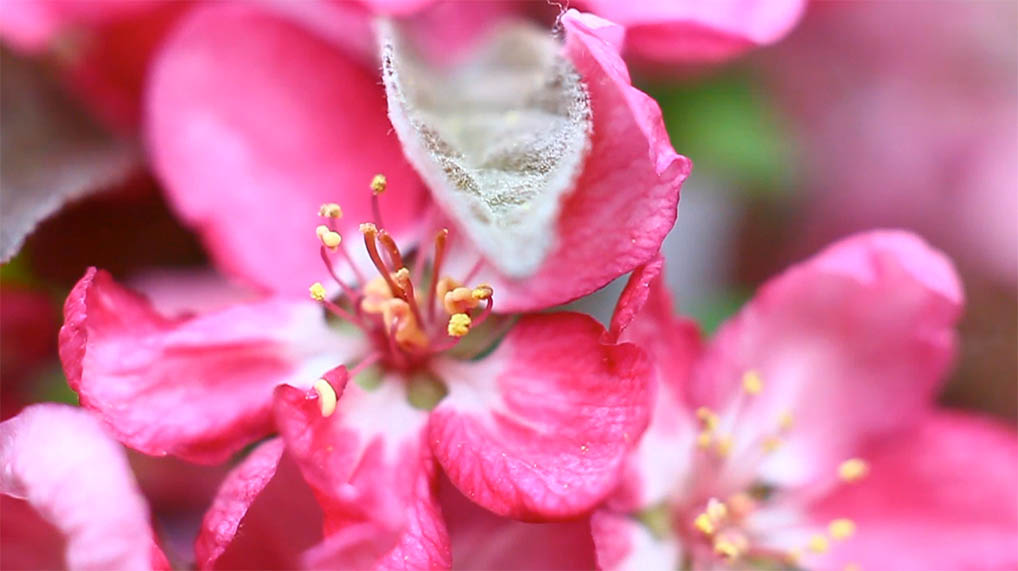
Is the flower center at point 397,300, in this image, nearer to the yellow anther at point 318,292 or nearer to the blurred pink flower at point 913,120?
the yellow anther at point 318,292

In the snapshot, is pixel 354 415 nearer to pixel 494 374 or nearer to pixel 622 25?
pixel 494 374

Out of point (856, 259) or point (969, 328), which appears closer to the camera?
point (856, 259)

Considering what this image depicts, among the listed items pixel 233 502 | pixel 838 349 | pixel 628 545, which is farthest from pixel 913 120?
pixel 233 502

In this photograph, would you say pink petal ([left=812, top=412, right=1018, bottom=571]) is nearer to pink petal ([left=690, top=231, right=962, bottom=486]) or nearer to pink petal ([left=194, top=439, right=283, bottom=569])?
pink petal ([left=690, top=231, right=962, bottom=486])

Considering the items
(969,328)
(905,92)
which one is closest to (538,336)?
(969,328)

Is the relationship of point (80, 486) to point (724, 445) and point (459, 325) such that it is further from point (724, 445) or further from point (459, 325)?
point (724, 445)

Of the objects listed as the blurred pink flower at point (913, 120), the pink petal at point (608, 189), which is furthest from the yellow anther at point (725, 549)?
the blurred pink flower at point (913, 120)
